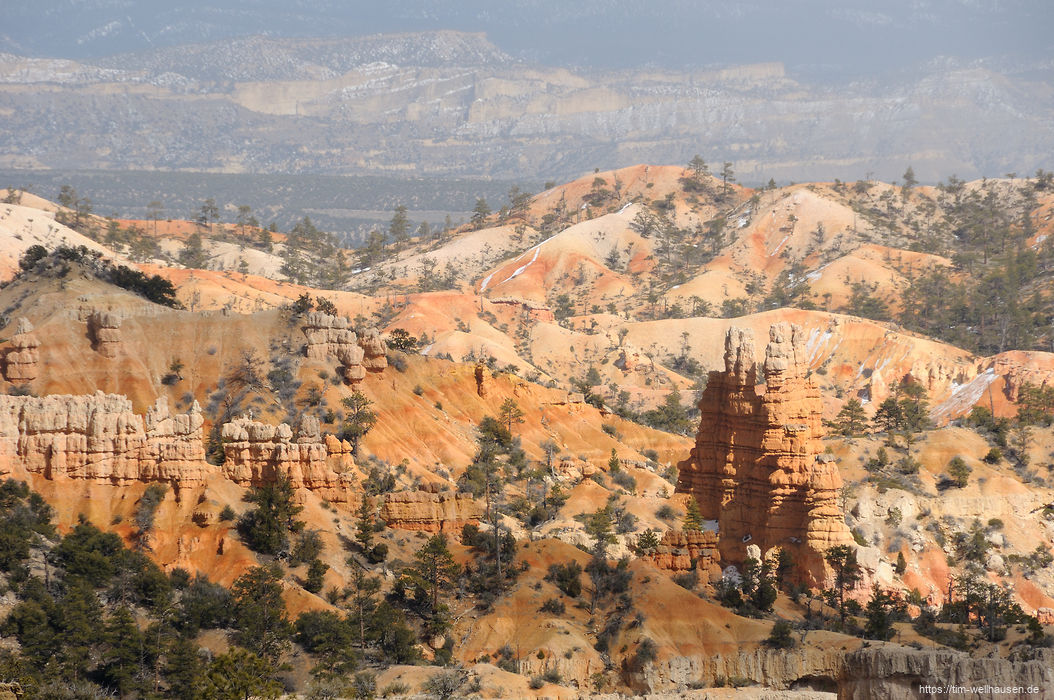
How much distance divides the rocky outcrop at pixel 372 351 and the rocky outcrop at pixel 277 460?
67.6 ft

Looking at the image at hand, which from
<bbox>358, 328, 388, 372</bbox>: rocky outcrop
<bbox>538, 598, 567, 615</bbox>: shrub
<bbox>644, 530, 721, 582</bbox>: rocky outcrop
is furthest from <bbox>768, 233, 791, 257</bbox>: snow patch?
<bbox>538, 598, 567, 615</bbox>: shrub

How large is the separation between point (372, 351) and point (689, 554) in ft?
85.6

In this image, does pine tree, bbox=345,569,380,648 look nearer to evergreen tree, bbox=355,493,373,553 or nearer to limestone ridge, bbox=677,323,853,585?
evergreen tree, bbox=355,493,373,553

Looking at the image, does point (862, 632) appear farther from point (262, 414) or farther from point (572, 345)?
point (572, 345)

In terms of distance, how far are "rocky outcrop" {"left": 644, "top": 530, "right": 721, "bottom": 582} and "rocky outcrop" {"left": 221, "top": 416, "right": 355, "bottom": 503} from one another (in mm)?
13060

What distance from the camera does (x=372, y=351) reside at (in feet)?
276

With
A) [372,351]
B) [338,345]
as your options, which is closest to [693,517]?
[372,351]

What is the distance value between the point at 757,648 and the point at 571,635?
618cm

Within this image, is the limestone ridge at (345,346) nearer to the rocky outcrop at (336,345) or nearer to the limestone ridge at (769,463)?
the rocky outcrop at (336,345)

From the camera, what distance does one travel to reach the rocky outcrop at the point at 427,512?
6247 centimetres

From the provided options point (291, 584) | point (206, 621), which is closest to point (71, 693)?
point (206, 621)

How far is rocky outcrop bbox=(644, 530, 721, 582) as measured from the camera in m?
62.8

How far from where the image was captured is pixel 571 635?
51.6 meters

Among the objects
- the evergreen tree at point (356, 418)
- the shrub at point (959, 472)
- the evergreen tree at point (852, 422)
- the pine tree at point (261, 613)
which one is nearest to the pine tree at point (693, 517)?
the evergreen tree at point (356, 418)
